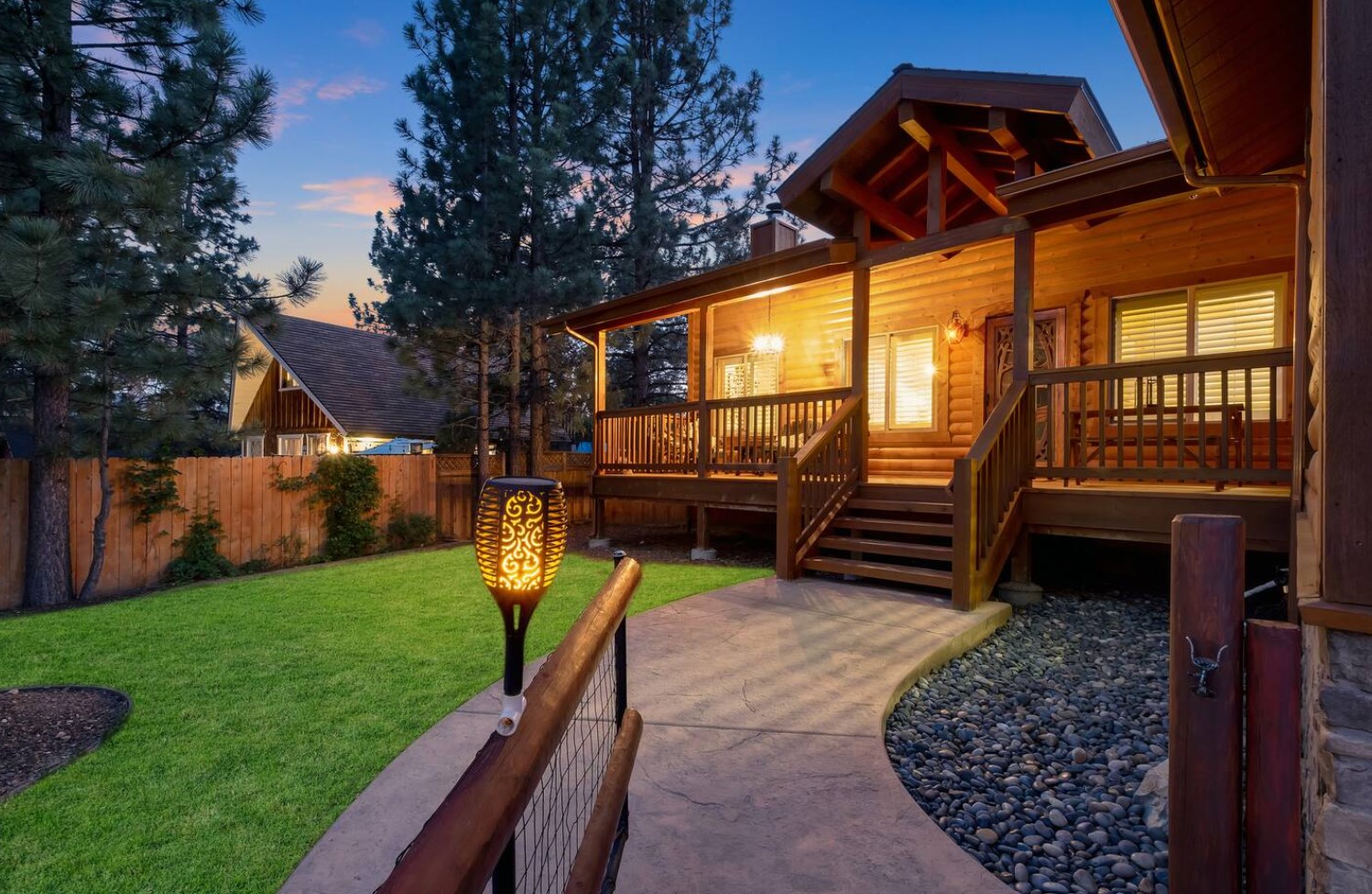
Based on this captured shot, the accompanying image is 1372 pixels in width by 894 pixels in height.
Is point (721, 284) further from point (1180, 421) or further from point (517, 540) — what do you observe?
point (517, 540)

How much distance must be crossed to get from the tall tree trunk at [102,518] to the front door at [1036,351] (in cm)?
1037

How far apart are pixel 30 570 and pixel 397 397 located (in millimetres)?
14142

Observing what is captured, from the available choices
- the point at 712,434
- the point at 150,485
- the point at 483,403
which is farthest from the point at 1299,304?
the point at 483,403

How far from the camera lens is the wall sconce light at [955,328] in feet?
29.6

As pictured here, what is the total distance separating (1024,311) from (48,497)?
10236mm

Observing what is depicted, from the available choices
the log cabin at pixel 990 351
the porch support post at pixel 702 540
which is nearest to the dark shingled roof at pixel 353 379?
the log cabin at pixel 990 351

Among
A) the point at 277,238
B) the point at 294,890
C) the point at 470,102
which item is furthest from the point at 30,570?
the point at 277,238

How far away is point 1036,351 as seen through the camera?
8.43 metres

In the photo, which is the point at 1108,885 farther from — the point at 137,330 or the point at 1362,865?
the point at 137,330

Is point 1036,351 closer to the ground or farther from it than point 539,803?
farther from it

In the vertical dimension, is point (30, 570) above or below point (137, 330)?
below

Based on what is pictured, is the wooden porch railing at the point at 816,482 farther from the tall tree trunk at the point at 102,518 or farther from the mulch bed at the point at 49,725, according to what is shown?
the tall tree trunk at the point at 102,518

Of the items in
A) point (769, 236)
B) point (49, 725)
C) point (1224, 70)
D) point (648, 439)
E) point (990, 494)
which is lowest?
point (49, 725)

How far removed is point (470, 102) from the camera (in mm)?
12773
